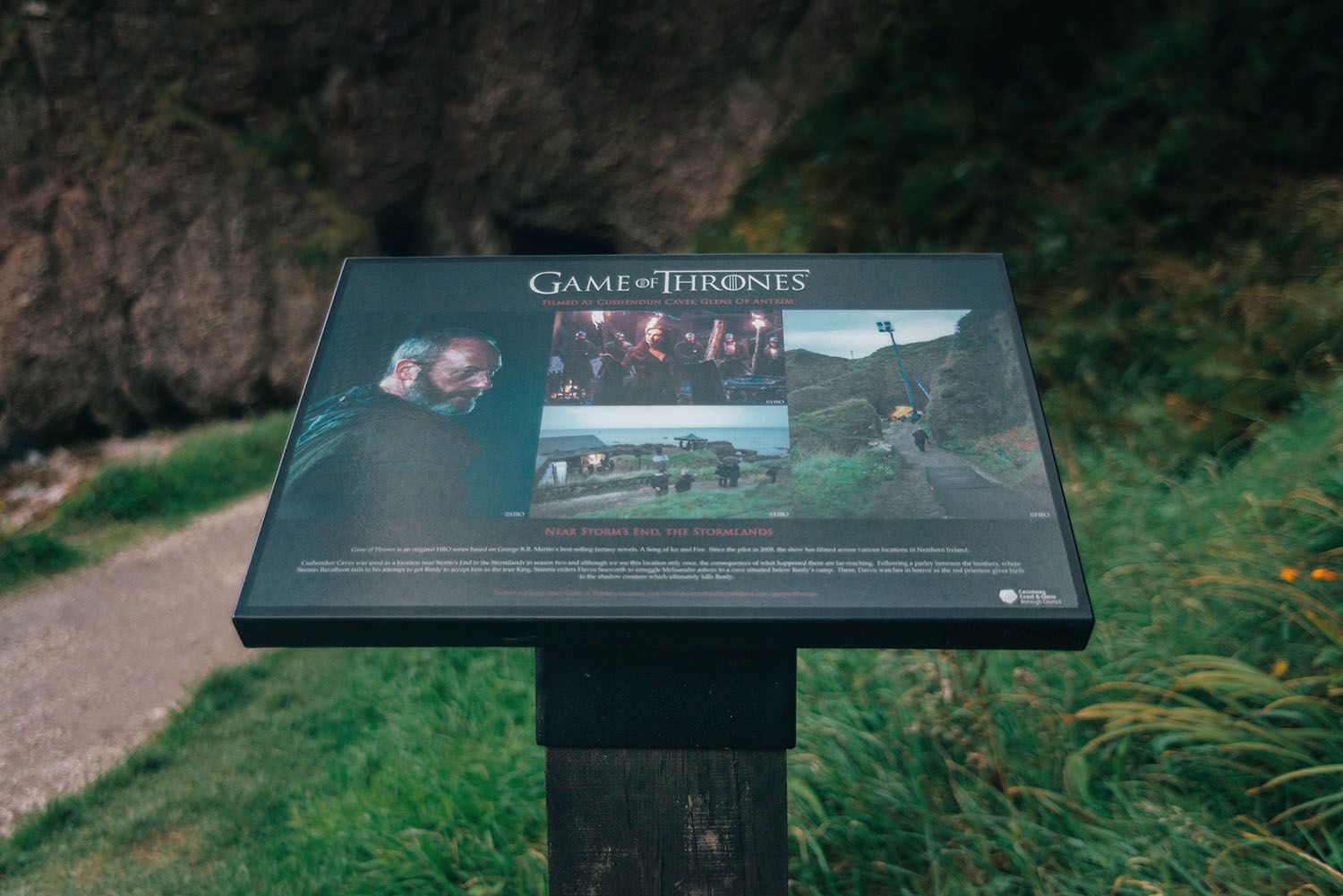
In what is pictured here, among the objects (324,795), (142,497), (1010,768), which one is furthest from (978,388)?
(142,497)

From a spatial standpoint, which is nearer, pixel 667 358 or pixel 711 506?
pixel 711 506

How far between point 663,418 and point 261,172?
7098mm

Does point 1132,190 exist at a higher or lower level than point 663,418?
higher

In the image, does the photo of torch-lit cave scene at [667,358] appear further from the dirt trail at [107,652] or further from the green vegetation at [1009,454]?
the dirt trail at [107,652]

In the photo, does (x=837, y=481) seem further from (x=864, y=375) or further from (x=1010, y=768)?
(x=1010, y=768)

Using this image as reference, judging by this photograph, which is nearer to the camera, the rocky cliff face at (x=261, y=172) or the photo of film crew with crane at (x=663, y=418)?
the photo of film crew with crane at (x=663, y=418)

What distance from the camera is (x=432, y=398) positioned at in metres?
1.63

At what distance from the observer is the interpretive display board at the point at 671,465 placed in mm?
1412

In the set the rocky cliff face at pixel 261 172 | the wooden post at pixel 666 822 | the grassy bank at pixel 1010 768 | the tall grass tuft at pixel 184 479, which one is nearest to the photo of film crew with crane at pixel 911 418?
the wooden post at pixel 666 822

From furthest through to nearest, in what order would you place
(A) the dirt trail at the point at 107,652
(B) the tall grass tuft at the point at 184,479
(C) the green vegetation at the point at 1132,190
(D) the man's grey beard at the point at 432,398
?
(B) the tall grass tuft at the point at 184,479, (A) the dirt trail at the point at 107,652, (C) the green vegetation at the point at 1132,190, (D) the man's grey beard at the point at 432,398

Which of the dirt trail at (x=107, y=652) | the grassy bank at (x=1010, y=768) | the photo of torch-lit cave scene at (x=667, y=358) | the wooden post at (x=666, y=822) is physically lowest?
Result: the wooden post at (x=666, y=822)

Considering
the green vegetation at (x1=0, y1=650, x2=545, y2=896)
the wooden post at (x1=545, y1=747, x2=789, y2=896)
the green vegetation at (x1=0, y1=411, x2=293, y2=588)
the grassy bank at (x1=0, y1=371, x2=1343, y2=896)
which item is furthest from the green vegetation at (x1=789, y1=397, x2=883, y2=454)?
the green vegetation at (x1=0, y1=411, x2=293, y2=588)

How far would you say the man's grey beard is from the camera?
1614 mm

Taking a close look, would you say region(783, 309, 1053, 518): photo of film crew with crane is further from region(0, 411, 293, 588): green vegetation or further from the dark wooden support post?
region(0, 411, 293, 588): green vegetation
